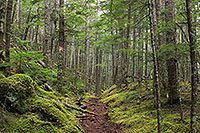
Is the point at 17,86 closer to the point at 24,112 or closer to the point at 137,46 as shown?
the point at 24,112

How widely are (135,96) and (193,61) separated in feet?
21.5

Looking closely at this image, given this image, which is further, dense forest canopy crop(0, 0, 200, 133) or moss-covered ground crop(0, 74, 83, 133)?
dense forest canopy crop(0, 0, 200, 133)

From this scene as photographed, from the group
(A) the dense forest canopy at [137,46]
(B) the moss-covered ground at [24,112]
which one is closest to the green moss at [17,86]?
(B) the moss-covered ground at [24,112]

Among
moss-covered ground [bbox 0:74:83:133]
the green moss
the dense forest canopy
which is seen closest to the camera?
moss-covered ground [bbox 0:74:83:133]

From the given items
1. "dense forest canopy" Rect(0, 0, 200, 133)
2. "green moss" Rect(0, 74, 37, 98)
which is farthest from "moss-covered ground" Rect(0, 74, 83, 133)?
"dense forest canopy" Rect(0, 0, 200, 133)

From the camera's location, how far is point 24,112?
3.71 meters

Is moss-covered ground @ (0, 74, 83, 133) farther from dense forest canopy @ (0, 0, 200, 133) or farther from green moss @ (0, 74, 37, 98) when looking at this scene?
dense forest canopy @ (0, 0, 200, 133)

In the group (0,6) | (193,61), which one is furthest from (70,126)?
(0,6)

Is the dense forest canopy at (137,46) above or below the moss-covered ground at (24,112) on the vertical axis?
above

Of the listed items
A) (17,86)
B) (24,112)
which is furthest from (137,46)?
(24,112)

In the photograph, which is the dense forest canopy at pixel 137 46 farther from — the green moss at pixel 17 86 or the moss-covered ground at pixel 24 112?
the moss-covered ground at pixel 24 112

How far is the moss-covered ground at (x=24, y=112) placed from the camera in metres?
3.19

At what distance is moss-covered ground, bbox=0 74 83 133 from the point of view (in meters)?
3.19

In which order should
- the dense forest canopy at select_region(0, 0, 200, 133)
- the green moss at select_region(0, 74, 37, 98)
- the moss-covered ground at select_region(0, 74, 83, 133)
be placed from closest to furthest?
the moss-covered ground at select_region(0, 74, 83, 133)
the green moss at select_region(0, 74, 37, 98)
the dense forest canopy at select_region(0, 0, 200, 133)
